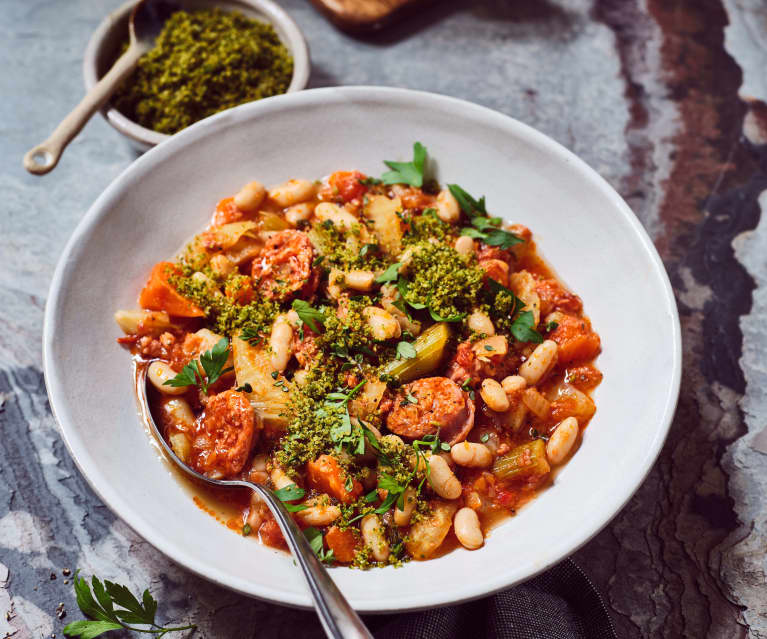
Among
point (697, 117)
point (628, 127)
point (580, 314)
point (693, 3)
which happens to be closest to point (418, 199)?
point (580, 314)

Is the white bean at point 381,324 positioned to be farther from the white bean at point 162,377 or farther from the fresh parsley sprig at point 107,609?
the fresh parsley sprig at point 107,609

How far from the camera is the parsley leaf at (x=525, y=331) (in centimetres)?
Result: 288

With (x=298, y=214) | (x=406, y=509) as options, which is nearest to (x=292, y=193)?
(x=298, y=214)

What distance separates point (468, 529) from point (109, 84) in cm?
269

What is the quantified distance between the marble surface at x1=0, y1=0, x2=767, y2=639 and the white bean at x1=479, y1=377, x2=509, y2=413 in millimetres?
814

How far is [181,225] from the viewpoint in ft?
10.5

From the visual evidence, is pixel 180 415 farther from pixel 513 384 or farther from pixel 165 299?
pixel 513 384

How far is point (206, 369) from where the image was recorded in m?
2.73

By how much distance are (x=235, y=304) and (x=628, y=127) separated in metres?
2.51

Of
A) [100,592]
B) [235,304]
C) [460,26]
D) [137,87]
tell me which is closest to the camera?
[100,592]

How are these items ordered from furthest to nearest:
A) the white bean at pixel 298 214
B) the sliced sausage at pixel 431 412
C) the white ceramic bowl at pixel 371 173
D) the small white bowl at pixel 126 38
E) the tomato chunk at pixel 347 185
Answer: the small white bowl at pixel 126 38, the tomato chunk at pixel 347 185, the white bean at pixel 298 214, the sliced sausage at pixel 431 412, the white ceramic bowl at pixel 371 173

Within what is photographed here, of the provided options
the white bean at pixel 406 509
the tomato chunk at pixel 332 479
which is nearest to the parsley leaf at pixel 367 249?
the tomato chunk at pixel 332 479

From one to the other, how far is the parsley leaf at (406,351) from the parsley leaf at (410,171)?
90cm

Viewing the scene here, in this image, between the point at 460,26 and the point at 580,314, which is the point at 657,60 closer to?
the point at 460,26
